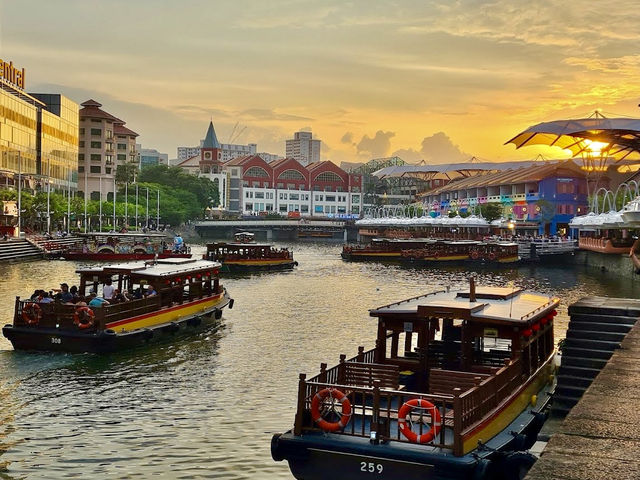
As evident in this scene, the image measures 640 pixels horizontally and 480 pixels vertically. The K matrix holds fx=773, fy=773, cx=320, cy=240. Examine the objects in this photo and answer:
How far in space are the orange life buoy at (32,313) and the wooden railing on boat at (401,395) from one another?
12.3 m

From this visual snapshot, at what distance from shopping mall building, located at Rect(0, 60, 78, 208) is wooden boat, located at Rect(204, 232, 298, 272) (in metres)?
31.8

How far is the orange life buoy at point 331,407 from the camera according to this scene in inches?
472

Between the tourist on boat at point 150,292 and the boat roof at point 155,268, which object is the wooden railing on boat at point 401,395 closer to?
the tourist on boat at point 150,292

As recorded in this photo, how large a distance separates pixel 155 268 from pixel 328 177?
515 feet

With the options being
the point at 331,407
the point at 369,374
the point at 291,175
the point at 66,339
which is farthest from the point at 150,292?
the point at 291,175

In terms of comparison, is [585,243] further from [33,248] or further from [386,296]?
[33,248]

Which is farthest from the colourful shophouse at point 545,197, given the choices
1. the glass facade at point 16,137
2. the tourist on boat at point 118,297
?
the tourist on boat at point 118,297

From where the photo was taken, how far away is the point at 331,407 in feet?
40.2

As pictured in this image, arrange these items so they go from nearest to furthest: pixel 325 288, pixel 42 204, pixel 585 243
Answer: pixel 325 288 → pixel 585 243 → pixel 42 204

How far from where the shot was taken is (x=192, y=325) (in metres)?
28.0

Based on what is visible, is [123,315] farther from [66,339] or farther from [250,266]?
[250,266]

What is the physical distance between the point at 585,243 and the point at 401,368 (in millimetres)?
62400

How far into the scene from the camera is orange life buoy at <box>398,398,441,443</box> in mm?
11633

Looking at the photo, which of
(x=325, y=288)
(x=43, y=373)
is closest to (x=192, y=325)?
(x=43, y=373)
